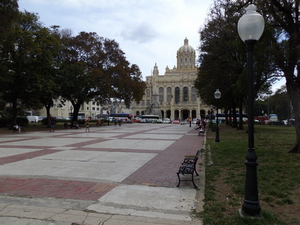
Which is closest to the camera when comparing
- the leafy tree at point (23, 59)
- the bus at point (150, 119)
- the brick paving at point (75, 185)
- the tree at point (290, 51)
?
the brick paving at point (75, 185)

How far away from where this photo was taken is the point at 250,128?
4.59 metres

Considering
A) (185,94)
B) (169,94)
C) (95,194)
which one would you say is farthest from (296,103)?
(169,94)

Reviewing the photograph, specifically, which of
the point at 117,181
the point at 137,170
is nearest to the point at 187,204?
the point at 117,181

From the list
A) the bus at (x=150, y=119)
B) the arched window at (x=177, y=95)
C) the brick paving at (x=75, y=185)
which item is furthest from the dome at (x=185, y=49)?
the brick paving at (x=75, y=185)

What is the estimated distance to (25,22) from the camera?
2861 cm

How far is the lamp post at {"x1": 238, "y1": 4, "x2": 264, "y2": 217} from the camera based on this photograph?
14.7 ft

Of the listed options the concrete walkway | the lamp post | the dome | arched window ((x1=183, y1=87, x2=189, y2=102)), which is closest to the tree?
the concrete walkway

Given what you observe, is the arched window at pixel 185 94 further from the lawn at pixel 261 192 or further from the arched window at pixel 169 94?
the lawn at pixel 261 192

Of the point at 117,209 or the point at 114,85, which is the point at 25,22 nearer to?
the point at 114,85

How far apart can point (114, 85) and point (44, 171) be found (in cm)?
3232

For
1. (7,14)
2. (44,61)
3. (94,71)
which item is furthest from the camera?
(94,71)

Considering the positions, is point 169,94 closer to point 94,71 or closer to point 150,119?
point 150,119

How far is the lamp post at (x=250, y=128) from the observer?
4.47 metres

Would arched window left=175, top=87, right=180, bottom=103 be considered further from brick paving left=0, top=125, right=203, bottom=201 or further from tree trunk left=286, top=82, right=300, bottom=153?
brick paving left=0, top=125, right=203, bottom=201
